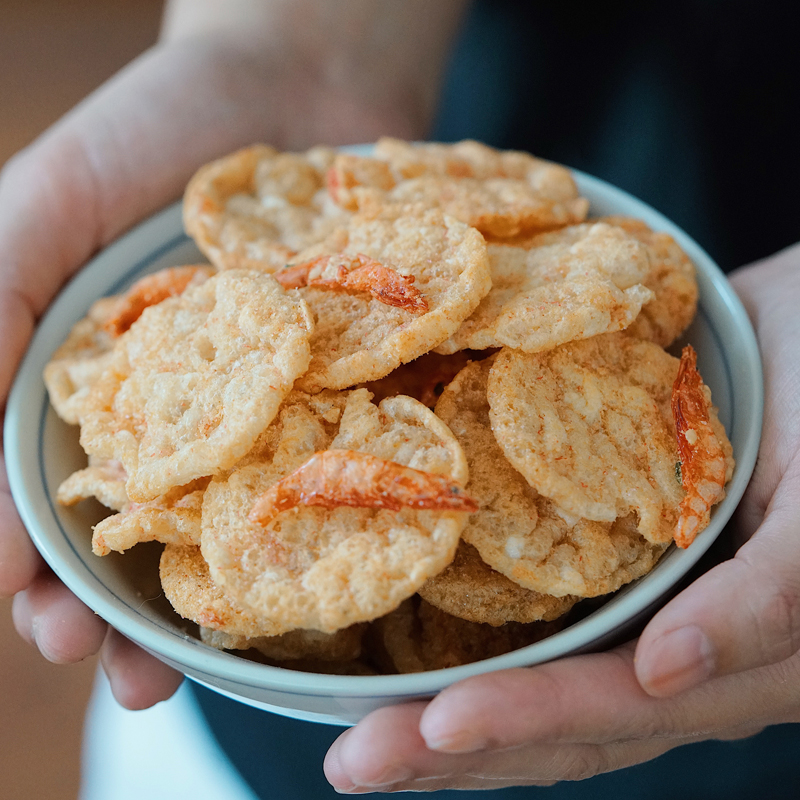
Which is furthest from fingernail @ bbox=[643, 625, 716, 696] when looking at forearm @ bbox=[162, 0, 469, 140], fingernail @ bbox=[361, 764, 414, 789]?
forearm @ bbox=[162, 0, 469, 140]

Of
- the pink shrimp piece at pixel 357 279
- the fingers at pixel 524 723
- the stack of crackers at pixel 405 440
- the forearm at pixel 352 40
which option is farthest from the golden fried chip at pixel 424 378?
the forearm at pixel 352 40

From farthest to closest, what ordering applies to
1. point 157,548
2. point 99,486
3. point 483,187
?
point 483,187
point 157,548
point 99,486

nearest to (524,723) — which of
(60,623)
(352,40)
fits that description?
(60,623)

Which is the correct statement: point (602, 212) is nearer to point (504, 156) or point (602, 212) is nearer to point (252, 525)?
point (504, 156)

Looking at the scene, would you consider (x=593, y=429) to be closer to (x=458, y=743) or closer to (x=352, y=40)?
(x=458, y=743)

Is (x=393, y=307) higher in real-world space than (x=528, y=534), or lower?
higher

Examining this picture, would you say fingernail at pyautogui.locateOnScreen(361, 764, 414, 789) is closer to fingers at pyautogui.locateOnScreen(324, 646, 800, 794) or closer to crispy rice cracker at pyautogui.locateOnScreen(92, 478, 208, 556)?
fingers at pyautogui.locateOnScreen(324, 646, 800, 794)

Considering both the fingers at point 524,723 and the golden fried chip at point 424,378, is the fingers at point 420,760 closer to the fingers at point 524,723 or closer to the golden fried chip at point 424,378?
the fingers at point 524,723
